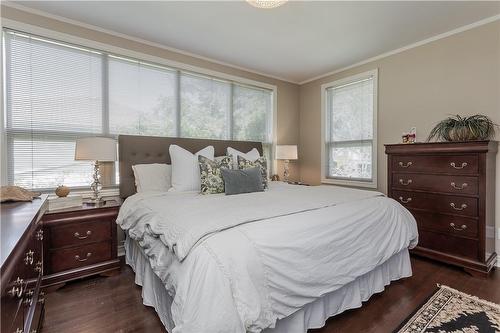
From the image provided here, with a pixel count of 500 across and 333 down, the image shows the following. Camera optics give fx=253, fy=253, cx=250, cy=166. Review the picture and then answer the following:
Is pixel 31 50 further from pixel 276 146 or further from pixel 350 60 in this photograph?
pixel 350 60

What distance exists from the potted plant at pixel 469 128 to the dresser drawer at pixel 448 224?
831 mm

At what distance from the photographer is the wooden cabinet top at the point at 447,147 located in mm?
2387

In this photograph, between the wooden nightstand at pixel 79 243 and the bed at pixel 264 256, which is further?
the wooden nightstand at pixel 79 243

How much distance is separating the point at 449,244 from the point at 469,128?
1212mm

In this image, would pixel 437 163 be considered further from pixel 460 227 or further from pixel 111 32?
pixel 111 32

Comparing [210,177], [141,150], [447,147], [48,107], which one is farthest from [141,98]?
[447,147]

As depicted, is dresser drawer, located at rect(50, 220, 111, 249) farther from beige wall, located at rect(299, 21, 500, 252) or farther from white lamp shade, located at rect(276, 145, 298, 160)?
beige wall, located at rect(299, 21, 500, 252)

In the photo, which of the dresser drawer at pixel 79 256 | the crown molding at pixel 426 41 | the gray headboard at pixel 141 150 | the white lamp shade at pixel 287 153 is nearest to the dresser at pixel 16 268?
the dresser drawer at pixel 79 256

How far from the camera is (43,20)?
8.36 feet

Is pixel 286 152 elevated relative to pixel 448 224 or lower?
elevated

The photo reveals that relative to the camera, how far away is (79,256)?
90.6 inches

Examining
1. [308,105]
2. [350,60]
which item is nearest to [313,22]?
[350,60]

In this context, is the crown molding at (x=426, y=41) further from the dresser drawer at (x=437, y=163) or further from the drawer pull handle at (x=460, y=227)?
the drawer pull handle at (x=460, y=227)

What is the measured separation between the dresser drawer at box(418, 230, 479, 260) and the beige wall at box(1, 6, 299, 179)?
2.37m
